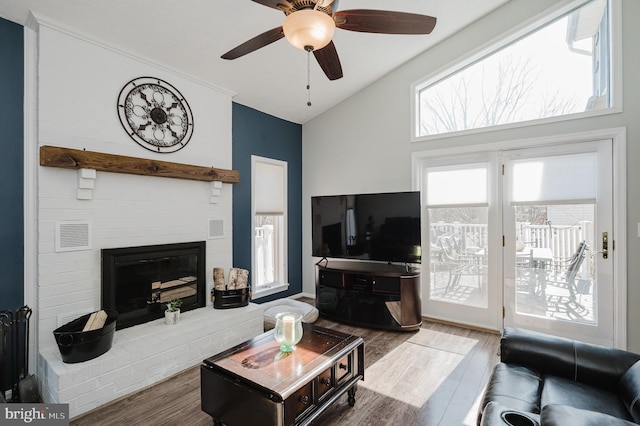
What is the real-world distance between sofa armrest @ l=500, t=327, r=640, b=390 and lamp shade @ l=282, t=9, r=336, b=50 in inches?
83.2

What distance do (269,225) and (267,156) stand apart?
3.26 ft

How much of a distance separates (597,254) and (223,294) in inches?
147

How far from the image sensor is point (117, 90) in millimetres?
2752

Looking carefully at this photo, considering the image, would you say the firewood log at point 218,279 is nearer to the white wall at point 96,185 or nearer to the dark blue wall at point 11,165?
the white wall at point 96,185

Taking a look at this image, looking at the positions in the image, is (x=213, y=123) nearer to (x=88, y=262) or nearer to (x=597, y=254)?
(x=88, y=262)

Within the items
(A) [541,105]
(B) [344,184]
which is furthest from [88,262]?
(A) [541,105]

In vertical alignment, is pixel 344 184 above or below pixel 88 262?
above

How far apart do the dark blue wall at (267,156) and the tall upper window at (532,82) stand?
1871 mm

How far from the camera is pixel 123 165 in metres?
2.67

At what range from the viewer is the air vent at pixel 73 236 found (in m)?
2.41

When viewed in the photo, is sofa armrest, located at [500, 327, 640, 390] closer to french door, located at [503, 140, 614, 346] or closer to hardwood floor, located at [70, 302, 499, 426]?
hardwood floor, located at [70, 302, 499, 426]

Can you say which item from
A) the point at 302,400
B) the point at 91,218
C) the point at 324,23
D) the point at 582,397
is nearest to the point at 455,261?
the point at 582,397

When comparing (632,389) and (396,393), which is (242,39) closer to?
(396,393)

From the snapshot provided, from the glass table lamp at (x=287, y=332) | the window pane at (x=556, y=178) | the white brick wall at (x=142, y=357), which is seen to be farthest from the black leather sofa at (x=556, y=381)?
the white brick wall at (x=142, y=357)
